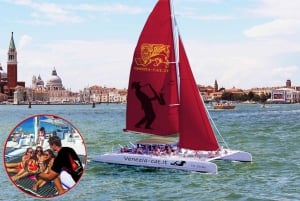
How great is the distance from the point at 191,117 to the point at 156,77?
225cm

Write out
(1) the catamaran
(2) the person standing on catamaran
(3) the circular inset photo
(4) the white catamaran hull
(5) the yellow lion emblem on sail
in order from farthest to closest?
(2) the person standing on catamaran → (5) the yellow lion emblem on sail → (1) the catamaran → (4) the white catamaran hull → (3) the circular inset photo

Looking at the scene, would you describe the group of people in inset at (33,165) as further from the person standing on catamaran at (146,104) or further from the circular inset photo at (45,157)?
the person standing on catamaran at (146,104)

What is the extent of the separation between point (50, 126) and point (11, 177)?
556 millimetres

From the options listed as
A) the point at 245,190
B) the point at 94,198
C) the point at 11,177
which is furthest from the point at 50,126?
the point at 245,190

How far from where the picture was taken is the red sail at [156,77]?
79.5ft

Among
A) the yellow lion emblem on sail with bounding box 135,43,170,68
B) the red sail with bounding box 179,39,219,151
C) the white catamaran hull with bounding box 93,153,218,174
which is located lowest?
the white catamaran hull with bounding box 93,153,218,174

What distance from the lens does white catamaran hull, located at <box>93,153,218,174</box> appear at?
21469mm

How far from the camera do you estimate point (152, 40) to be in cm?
2442

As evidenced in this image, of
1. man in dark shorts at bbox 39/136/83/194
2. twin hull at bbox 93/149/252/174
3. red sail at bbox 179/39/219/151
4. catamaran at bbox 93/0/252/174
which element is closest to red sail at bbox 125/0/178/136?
catamaran at bbox 93/0/252/174

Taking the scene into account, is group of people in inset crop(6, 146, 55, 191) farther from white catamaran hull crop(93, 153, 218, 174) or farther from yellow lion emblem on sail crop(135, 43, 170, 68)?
yellow lion emblem on sail crop(135, 43, 170, 68)

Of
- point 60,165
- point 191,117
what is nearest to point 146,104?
point 191,117

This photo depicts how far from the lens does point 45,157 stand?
16.8 feet

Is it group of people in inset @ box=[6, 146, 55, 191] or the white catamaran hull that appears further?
the white catamaran hull

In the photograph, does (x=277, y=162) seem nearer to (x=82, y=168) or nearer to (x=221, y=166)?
(x=221, y=166)
